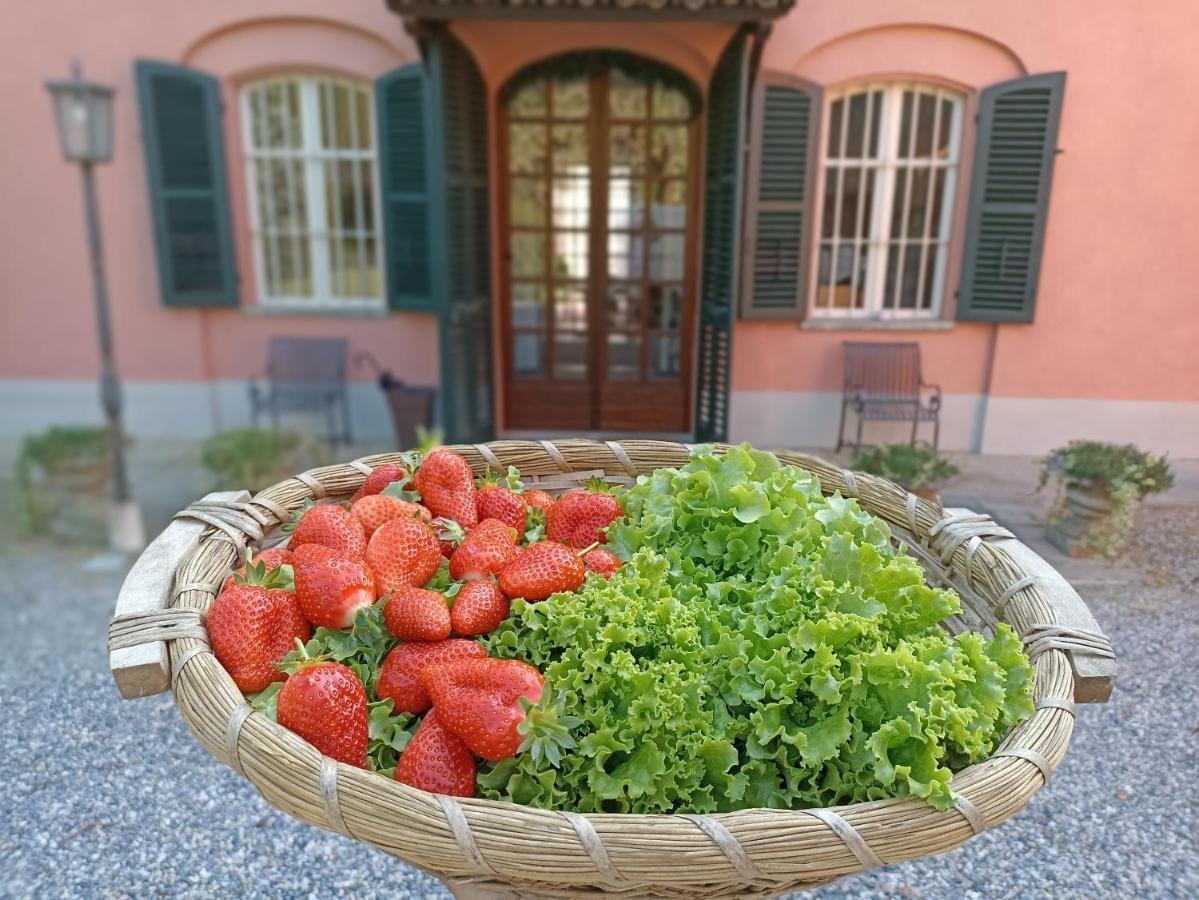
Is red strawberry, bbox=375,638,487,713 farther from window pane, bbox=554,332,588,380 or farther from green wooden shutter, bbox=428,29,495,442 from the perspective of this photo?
window pane, bbox=554,332,588,380

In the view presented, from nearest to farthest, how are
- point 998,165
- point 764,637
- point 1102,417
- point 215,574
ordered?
1. point 764,637
2. point 215,574
3. point 1102,417
4. point 998,165

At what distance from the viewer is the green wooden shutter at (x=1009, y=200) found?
2.87 m

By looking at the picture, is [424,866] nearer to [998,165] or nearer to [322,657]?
[322,657]

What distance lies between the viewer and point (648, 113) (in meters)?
4.20

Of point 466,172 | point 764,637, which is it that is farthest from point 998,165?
point 764,637

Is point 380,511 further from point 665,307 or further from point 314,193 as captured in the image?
Result: point 314,193

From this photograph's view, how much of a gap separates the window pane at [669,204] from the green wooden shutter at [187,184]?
2251 millimetres

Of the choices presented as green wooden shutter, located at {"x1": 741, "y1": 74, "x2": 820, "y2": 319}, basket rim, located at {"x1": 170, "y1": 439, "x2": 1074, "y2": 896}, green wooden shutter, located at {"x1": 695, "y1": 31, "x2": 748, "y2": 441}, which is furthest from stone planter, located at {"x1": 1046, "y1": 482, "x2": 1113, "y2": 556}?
green wooden shutter, located at {"x1": 741, "y1": 74, "x2": 820, "y2": 319}

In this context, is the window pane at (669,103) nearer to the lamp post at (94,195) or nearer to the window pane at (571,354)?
the window pane at (571,354)

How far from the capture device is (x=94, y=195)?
120 inches

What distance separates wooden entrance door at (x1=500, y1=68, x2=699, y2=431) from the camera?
13.9ft

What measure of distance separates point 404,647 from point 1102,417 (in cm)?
173

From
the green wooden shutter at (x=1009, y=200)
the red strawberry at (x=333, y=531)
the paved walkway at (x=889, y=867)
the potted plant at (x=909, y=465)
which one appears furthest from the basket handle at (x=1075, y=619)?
the green wooden shutter at (x=1009, y=200)

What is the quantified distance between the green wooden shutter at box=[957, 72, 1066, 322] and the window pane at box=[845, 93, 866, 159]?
1.80 feet
